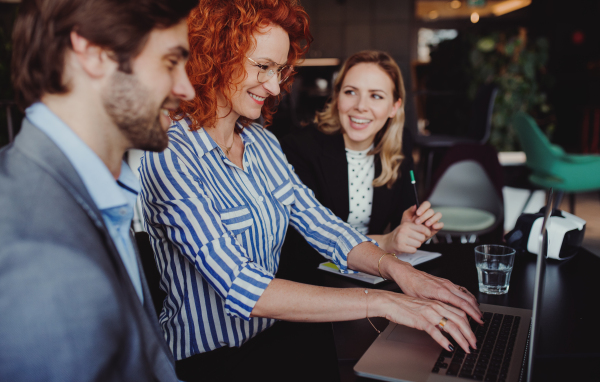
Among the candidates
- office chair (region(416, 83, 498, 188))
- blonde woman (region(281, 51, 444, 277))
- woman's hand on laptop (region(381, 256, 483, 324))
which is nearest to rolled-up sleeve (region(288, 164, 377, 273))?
woman's hand on laptop (region(381, 256, 483, 324))

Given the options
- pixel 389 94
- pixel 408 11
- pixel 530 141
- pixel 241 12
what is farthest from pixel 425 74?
pixel 241 12

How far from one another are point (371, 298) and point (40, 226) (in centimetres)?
65

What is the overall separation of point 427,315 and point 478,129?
138 inches

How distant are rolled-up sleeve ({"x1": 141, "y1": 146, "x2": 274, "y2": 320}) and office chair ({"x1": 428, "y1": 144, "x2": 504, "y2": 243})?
188cm

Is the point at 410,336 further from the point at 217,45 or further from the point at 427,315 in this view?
the point at 217,45

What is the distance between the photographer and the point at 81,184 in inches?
26.5

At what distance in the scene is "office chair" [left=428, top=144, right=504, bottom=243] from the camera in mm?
2742

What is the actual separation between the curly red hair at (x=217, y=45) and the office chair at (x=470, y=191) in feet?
5.82

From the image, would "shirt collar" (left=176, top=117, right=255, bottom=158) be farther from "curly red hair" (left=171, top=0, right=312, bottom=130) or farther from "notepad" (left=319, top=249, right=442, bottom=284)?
"notepad" (left=319, top=249, right=442, bottom=284)

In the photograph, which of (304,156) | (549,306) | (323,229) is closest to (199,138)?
(323,229)

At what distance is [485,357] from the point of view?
0.86 metres

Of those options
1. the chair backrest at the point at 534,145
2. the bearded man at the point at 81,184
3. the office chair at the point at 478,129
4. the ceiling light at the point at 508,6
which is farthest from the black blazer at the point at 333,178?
the ceiling light at the point at 508,6

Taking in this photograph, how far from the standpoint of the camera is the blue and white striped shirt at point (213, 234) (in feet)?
3.44

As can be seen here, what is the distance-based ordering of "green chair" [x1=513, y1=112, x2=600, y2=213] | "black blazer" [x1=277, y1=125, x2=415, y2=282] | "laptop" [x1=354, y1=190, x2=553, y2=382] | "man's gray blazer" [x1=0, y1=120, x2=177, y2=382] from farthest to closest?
"green chair" [x1=513, y1=112, x2=600, y2=213], "black blazer" [x1=277, y1=125, x2=415, y2=282], "laptop" [x1=354, y1=190, x2=553, y2=382], "man's gray blazer" [x1=0, y1=120, x2=177, y2=382]
